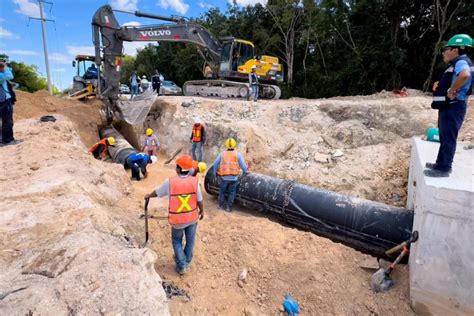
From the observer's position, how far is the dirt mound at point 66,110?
38.7 ft

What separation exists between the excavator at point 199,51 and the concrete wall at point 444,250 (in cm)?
984

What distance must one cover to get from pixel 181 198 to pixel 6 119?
552 cm

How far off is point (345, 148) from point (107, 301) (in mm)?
8095

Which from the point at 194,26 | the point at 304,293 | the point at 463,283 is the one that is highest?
the point at 194,26

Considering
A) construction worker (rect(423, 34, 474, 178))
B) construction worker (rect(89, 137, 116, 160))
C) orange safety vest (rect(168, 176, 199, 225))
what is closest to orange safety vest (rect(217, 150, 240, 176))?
orange safety vest (rect(168, 176, 199, 225))

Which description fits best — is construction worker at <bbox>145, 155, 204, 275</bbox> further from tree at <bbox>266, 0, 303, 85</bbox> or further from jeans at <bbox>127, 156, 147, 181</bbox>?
tree at <bbox>266, 0, 303, 85</bbox>

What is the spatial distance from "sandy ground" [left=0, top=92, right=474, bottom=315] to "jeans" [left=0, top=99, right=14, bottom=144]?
645mm

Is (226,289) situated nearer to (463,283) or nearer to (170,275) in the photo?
(170,275)

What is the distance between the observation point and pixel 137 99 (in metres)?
12.4

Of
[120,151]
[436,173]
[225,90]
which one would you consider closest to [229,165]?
[436,173]

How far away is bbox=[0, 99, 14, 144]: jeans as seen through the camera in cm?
702

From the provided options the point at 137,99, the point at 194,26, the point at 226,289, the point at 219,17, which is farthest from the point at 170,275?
the point at 219,17

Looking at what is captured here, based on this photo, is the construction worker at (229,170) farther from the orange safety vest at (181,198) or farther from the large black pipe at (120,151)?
the large black pipe at (120,151)

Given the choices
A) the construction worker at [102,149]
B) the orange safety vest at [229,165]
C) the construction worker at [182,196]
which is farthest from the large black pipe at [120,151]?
the construction worker at [182,196]
